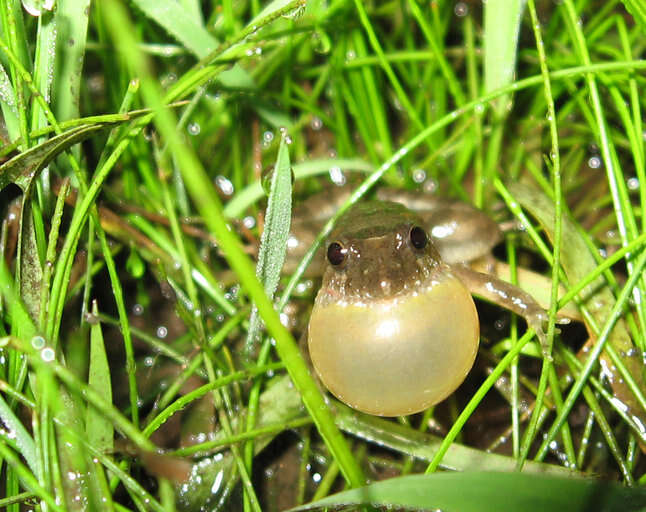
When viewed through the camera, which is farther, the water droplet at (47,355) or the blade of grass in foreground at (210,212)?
the water droplet at (47,355)

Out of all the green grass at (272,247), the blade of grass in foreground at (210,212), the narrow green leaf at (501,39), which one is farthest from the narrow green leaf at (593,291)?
the blade of grass in foreground at (210,212)

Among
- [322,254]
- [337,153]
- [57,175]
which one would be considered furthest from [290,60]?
[57,175]

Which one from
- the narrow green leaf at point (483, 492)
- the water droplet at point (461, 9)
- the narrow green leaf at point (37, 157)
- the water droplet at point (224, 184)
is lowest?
the narrow green leaf at point (483, 492)

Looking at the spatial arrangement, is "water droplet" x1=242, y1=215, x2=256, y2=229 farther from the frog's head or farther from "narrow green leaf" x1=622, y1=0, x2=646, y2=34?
"narrow green leaf" x1=622, y1=0, x2=646, y2=34

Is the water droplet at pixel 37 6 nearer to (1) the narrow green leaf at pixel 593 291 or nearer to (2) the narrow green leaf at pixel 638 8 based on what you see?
(1) the narrow green leaf at pixel 593 291

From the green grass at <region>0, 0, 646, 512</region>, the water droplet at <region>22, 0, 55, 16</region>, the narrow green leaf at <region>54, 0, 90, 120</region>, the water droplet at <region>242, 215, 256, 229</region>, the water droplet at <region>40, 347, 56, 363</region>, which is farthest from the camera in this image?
the water droplet at <region>242, 215, 256, 229</region>

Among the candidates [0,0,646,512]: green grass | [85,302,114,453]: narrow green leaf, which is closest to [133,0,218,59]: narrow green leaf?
[0,0,646,512]: green grass
